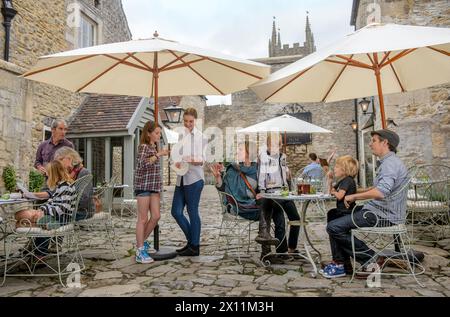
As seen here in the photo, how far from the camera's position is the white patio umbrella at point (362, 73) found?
3.70 metres

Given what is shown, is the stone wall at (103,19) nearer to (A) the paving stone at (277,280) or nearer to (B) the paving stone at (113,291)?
(B) the paving stone at (113,291)

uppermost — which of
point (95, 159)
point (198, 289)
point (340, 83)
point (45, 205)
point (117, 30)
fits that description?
point (117, 30)

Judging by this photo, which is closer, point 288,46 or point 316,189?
point 316,189

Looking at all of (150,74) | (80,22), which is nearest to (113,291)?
(150,74)

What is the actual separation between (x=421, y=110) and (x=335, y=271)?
7.09 m

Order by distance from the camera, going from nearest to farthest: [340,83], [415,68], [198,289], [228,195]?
[198,289]
[228,195]
[415,68]
[340,83]

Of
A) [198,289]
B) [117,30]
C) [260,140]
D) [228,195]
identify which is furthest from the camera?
[260,140]

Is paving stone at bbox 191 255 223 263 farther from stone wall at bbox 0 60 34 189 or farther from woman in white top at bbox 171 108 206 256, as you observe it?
stone wall at bbox 0 60 34 189

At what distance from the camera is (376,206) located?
343cm

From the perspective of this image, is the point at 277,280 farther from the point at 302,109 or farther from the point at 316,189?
the point at 302,109

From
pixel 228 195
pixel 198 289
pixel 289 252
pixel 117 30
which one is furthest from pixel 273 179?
pixel 117 30

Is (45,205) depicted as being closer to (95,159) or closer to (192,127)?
(192,127)

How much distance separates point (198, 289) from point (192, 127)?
1960 mm

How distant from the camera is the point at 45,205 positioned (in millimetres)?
3492
